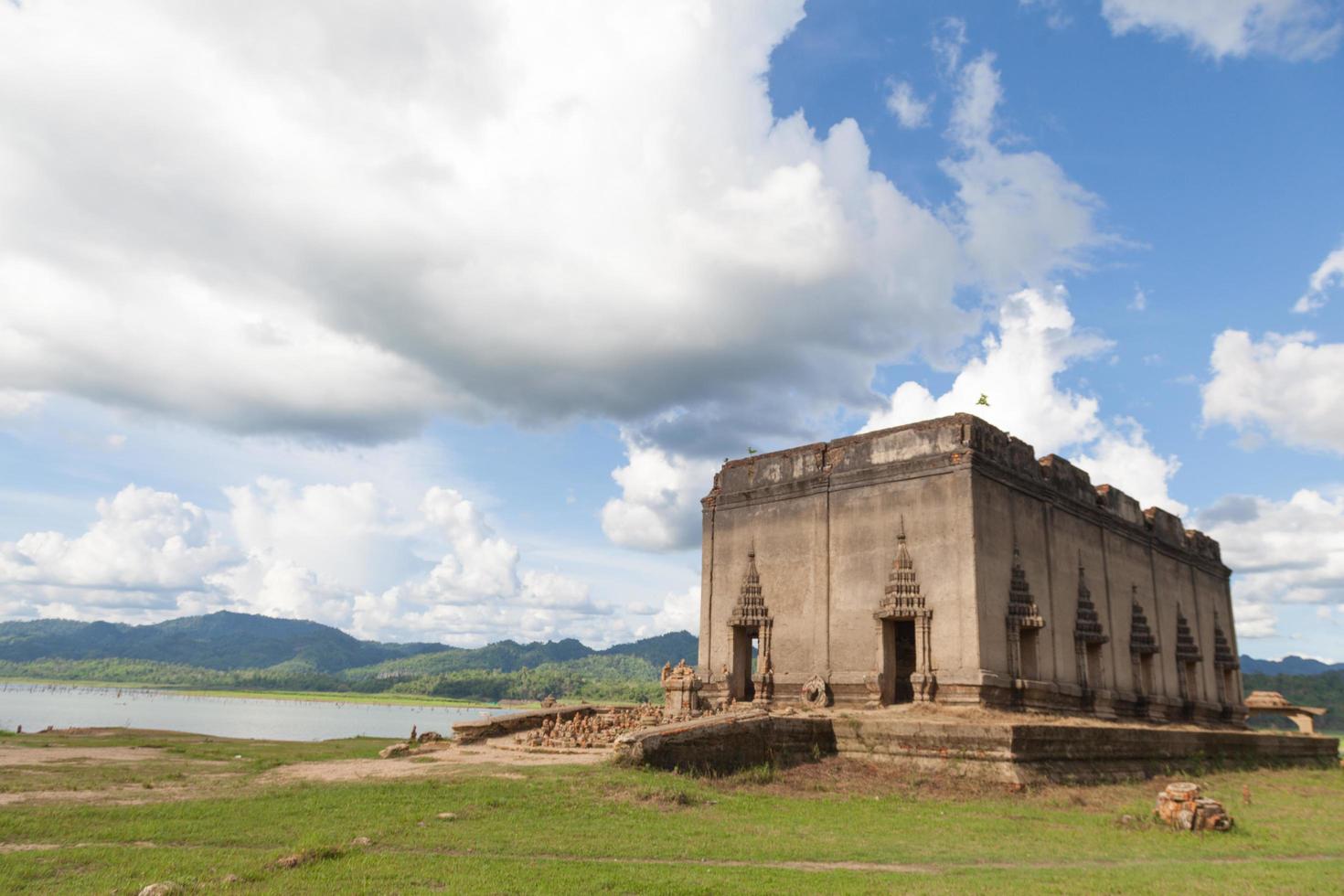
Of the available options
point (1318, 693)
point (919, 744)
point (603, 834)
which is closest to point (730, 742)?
point (919, 744)

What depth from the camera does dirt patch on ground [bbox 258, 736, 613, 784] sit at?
16047 millimetres

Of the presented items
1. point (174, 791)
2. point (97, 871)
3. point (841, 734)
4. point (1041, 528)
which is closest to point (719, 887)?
point (97, 871)

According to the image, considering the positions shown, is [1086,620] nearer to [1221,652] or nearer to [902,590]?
[902,590]

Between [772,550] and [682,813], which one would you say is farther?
[772,550]

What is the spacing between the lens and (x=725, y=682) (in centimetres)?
2605

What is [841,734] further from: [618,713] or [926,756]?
[618,713]

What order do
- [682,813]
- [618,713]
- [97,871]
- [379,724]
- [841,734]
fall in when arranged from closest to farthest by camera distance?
[97,871]
[682,813]
[841,734]
[618,713]
[379,724]

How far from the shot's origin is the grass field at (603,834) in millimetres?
9719

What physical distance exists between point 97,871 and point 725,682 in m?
18.4

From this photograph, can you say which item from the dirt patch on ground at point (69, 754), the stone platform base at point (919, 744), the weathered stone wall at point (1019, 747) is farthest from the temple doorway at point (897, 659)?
the dirt patch on ground at point (69, 754)

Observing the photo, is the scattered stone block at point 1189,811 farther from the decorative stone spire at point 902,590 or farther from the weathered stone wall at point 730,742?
the decorative stone spire at point 902,590

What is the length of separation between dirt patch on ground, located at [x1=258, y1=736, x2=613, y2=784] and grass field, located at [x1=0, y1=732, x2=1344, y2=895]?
25 centimetres

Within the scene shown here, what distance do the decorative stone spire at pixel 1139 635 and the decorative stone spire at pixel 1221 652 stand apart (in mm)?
8982

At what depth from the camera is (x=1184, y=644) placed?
33375 millimetres
